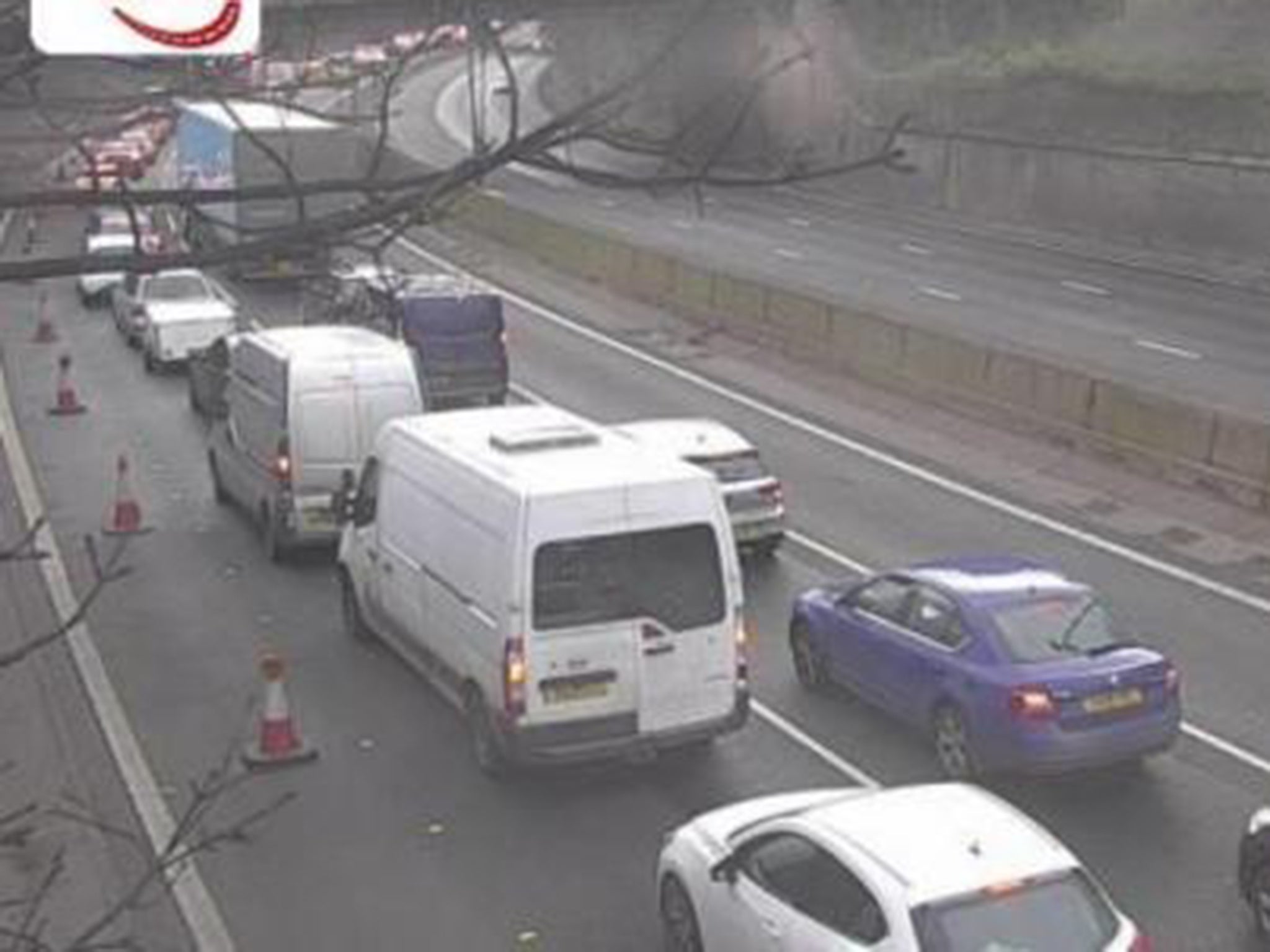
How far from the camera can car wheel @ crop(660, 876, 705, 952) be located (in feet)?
36.7

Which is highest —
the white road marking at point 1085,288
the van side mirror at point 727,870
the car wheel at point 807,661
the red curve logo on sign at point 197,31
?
the red curve logo on sign at point 197,31

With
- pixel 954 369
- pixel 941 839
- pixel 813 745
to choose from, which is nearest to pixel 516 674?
pixel 813 745

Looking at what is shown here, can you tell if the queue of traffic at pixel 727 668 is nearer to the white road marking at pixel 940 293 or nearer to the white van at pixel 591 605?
the white van at pixel 591 605

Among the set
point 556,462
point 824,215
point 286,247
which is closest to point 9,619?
point 556,462

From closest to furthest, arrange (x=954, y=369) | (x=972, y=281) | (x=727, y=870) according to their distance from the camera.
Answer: (x=727, y=870), (x=954, y=369), (x=972, y=281)

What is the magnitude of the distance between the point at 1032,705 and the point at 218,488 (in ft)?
43.5

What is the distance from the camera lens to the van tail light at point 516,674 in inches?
538

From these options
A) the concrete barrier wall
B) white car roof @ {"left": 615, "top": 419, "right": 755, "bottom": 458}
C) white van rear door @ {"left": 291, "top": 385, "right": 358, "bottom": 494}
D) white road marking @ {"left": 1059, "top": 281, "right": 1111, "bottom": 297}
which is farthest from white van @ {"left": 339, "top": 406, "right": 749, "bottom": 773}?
white road marking @ {"left": 1059, "top": 281, "right": 1111, "bottom": 297}

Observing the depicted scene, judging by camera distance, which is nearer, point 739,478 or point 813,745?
point 813,745

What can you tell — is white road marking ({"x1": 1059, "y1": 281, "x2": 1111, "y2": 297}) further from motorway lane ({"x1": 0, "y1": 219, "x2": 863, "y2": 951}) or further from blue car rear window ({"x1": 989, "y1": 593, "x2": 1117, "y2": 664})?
blue car rear window ({"x1": 989, "y1": 593, "x2": 1117, "y2": 664})

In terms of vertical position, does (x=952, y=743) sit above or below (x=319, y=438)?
below

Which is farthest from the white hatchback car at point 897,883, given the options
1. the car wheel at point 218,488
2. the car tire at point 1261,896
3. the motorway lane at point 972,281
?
the motorway lane at point 972,281

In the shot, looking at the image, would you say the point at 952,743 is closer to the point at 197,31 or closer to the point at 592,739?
the point at 592,739

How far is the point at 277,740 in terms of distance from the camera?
48.7 feet
